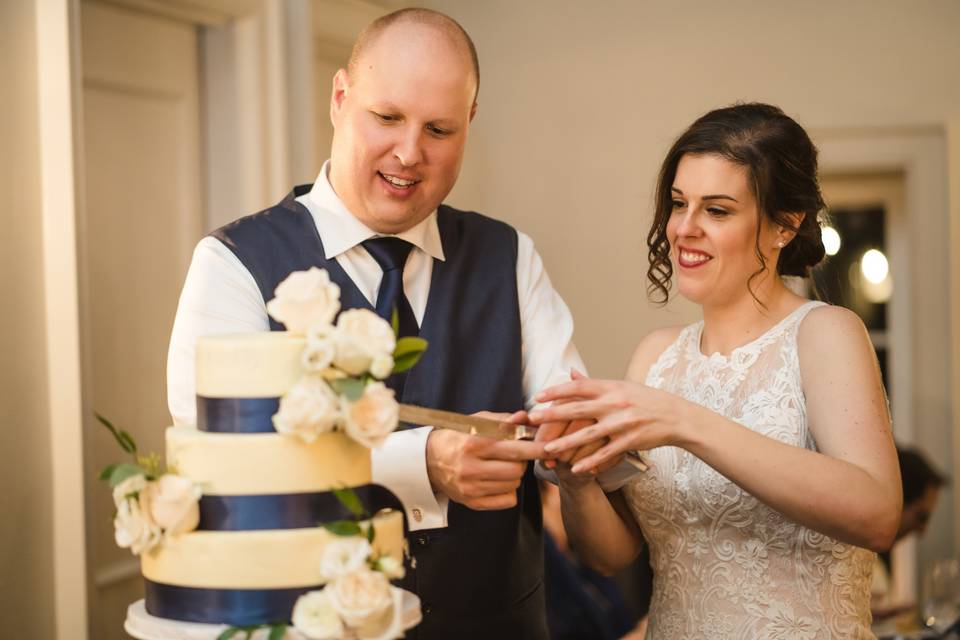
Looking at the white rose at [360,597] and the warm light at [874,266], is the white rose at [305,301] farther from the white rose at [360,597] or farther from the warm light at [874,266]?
the warm light at [874,266]

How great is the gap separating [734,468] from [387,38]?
973mm

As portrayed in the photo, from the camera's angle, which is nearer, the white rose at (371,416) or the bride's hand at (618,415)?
the white rose at (371,416)

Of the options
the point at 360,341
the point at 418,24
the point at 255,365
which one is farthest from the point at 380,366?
the point at 418,24

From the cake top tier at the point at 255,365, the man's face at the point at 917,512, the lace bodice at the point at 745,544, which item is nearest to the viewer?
the cake top tier at the point at 255,365

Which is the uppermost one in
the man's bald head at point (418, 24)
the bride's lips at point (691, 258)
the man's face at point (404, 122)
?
the man's bald head at point (418, 24)

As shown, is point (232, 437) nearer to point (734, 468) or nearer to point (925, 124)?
point (734, 468)

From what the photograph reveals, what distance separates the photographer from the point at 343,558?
1274 millimetres

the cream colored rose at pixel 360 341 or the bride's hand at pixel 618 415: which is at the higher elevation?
the cream colored rose at pixel 360 341

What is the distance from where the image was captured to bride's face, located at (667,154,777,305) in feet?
6.54

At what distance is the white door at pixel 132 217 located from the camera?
10.4 feet

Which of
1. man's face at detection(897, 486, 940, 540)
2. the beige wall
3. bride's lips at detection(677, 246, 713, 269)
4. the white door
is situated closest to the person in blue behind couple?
bride's lips at detection(677, 246, 713, 269)

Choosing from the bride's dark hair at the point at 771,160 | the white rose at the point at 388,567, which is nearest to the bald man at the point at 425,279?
the bride's dark hair at the point at 771,160

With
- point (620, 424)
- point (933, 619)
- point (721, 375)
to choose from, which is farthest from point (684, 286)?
point (933, 619)

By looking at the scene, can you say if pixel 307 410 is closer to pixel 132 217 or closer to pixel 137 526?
pixel 137 526
